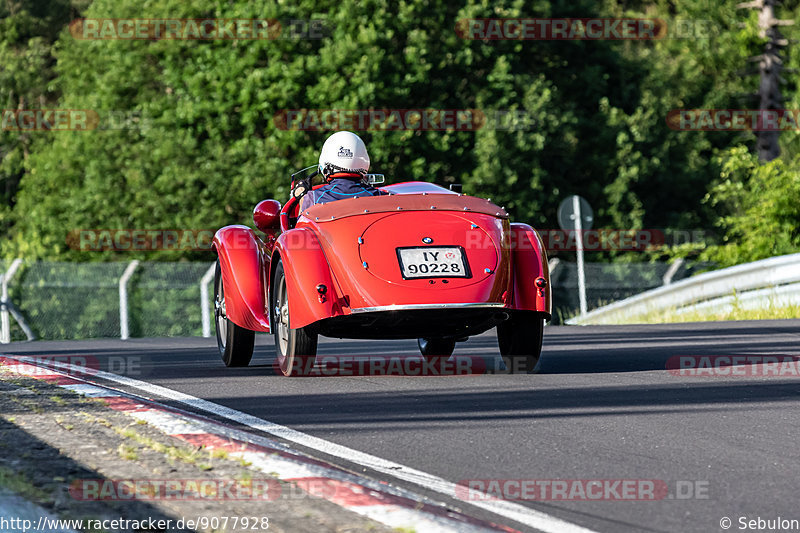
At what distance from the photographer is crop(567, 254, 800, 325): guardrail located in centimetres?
1691

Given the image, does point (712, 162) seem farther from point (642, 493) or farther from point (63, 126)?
point (642, 493)

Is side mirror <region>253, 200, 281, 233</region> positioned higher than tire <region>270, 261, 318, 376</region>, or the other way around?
side mirror <region>253, 200, 281, 233</region>

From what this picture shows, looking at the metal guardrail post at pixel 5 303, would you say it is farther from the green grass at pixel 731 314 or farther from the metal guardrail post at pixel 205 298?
the green grass at pixel 731 314

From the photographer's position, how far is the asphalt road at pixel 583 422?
4.58 meters

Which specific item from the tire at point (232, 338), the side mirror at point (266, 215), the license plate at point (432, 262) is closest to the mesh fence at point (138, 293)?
the tire at point (232, 338)

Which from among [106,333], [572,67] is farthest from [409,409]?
[572,67]

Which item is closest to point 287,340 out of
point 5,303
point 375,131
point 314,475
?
point 314,475

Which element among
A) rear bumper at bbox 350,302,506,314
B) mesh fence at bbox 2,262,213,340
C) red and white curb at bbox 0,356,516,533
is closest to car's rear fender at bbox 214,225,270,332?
rear bumper at bbox 350,302,506,314

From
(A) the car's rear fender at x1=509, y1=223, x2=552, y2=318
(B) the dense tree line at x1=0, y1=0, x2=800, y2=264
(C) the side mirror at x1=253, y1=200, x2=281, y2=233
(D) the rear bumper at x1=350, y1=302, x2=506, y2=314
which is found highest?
(B) the dense tree line at x1=0, y1=0, x2=800, y2=264

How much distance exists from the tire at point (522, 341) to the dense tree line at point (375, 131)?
69.8 ft

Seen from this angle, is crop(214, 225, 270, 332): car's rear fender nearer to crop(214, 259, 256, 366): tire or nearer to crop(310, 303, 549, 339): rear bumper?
crop(214, 259, 256, 366): tire

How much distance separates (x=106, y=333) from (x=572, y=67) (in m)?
17.1

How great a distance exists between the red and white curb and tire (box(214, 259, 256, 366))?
3222 millimetres

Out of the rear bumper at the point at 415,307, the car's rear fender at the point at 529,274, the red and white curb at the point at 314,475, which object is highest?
the car's rear fender at the point at 529,274
